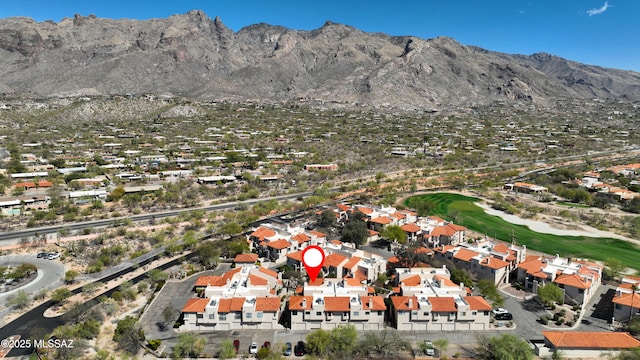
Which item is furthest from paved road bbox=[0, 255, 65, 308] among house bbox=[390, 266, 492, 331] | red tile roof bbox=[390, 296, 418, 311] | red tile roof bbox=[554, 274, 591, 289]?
Answer: red tile roof bbox=[554, 274, 591, 289]

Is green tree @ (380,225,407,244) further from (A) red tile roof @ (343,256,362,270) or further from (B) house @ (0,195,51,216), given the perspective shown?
(B) house @ (0,195,51,216)

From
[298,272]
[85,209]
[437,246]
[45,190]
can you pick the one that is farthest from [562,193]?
[45,190]

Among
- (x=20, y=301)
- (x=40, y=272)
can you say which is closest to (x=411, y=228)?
(x=20, y=301)

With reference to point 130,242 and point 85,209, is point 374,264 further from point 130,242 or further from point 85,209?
point 85,209

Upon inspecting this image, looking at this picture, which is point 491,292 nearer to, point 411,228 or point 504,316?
point 504,316

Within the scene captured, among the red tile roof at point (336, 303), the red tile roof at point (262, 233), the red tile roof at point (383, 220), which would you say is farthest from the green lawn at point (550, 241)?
the red tile roof at point (336, 303)

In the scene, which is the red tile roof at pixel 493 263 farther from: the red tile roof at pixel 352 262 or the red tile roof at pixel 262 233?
the red tile roof at pixel 262 233
